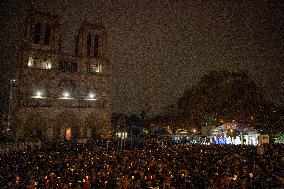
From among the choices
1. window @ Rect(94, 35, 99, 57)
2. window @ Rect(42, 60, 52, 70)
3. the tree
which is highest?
window @ Rect(94, 35, 99, 57)

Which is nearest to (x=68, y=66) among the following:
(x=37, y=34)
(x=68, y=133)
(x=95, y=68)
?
(x=95, y=68)

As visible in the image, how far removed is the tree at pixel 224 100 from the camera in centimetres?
4588

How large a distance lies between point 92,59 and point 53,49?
8190 millimetres

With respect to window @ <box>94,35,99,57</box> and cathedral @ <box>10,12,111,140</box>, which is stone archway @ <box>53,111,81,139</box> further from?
window @ <box>94,35,99,57</box>

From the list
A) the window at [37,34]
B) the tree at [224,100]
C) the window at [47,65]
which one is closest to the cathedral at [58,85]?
the window at [37,34]

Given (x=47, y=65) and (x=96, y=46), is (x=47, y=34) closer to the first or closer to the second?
(x=47, y=65)

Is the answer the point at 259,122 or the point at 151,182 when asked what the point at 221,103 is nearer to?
the point at 259,122

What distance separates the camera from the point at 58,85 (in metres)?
52.7

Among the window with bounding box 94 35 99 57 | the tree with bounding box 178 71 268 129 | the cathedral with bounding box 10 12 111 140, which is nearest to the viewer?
the tree with bounding box 178 71 268 129

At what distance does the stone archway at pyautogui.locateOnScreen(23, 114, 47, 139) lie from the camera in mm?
47191

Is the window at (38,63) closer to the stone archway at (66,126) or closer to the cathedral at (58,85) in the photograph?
the cathedral at (58,85)

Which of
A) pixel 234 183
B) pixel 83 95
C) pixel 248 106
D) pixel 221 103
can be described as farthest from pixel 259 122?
pixel 234 183

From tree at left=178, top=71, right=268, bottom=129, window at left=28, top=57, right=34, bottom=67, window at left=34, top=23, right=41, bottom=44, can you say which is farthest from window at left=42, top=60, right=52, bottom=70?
tree at left=178, top=71, right=268, bottom=129

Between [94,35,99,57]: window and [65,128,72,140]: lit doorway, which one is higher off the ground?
[94,35,99,57]: window
